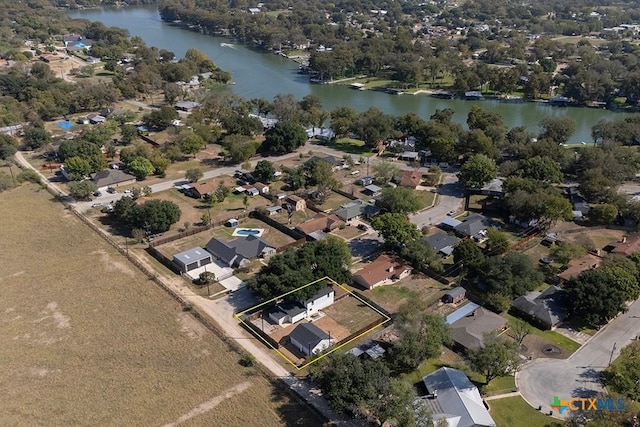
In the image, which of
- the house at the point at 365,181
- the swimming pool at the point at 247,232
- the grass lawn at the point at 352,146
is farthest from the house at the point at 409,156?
the swimming pool at the point at 247,232

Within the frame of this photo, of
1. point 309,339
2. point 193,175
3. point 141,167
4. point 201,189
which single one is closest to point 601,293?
point 309,339

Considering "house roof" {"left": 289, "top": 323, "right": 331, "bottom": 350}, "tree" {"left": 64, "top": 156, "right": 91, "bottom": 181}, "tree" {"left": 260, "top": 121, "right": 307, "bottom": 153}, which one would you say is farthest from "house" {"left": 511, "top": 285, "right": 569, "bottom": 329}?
"tree" {"left": 64, "top": 156, "right": 91, "bottom": 181}

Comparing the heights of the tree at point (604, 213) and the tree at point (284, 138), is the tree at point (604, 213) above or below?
above

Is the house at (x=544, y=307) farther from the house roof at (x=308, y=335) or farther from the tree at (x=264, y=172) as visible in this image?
the tree at (x=264, y=172)

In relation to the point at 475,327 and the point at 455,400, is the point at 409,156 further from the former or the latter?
the point at 455,400

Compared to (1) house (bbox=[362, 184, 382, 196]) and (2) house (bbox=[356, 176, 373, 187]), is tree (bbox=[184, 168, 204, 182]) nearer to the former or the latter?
(2) house (bbox=[356, 176, 373, 187])

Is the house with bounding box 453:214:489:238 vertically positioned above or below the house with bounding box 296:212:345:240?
above

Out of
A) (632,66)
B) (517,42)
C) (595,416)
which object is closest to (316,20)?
(517,42)
